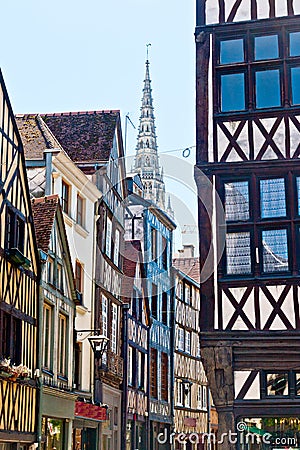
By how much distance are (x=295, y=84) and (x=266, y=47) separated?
0.84 meters

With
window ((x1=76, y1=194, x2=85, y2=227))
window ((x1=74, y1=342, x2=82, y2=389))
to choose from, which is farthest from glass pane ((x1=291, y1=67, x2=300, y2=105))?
window ((x1=74, y1=342, x2=82, y2=389))

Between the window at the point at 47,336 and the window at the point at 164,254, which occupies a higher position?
the window at the point at 164,254

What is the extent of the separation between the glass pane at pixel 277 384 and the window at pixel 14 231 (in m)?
4.71

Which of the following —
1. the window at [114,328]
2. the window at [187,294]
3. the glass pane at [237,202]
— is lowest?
the window at [114,328]

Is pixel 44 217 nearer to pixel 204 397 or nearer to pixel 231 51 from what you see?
pixel 231 51

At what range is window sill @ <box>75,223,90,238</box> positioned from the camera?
1804cm

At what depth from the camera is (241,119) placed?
13773 mm

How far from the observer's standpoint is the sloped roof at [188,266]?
119 ft

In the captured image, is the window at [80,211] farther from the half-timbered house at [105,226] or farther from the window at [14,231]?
the window at [14,231]

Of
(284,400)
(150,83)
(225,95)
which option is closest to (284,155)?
(225,95)

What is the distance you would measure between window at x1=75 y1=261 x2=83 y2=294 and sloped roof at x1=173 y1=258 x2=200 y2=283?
17747 mm

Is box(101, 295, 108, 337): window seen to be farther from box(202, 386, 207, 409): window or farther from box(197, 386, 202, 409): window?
box(202, 386, 207, 409): window

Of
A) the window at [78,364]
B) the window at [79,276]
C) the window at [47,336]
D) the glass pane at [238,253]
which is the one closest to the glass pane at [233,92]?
the glass pane at [238,253]

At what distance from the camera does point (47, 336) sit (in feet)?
50.2
